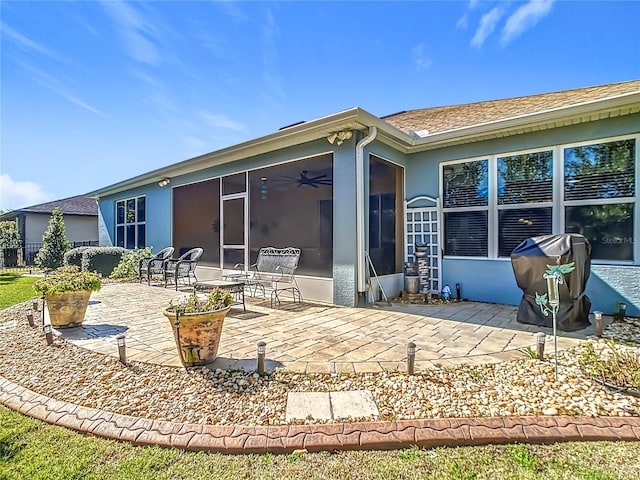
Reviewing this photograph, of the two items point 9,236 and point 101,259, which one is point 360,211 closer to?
point 101,259

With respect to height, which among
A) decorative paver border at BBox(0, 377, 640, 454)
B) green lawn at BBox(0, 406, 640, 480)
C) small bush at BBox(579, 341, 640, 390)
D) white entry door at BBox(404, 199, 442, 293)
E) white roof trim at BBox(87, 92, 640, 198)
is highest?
white roof trim at BBox(87, 92, 640, 198)

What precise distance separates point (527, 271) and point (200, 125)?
33.7ft

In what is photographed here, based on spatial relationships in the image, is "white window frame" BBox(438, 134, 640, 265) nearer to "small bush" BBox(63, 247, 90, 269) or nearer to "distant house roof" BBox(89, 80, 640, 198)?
"distant house roof" BBox(89, 80, 640, 198)

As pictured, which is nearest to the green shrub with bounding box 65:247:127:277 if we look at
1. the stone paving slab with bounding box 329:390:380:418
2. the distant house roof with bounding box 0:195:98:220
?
the distant house roof with bounding box 0:195:98:220

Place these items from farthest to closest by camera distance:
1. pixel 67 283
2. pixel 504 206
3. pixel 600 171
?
pixel 504 206, pixel 600 171, pixel 67 283

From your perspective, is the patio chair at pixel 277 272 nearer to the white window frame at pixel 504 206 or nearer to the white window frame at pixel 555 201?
the white window frame at pixel 555 201

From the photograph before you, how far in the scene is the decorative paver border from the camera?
193 centimetres

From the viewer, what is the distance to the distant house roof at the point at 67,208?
17652 millimetres

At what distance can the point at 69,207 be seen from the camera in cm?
1906

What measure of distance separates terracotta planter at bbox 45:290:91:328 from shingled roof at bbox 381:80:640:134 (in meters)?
6.12

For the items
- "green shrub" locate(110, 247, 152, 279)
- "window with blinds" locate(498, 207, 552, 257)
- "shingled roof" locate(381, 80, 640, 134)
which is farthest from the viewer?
"green shrub" locate(110, 247, 152, 279)

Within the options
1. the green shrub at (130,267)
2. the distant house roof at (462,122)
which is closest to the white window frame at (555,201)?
the distant house roof at (462,122)

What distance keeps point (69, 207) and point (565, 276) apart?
23.2 m

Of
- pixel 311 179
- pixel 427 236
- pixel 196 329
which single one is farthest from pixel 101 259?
pixel 427 236
